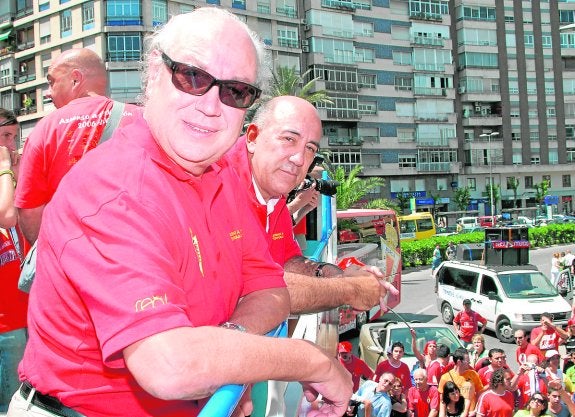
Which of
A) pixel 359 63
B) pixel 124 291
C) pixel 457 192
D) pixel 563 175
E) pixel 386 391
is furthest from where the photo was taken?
pixel 563 175

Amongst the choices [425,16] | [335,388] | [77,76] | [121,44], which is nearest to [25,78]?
[121,44]

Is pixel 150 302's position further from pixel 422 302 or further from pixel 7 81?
pixel 7 81

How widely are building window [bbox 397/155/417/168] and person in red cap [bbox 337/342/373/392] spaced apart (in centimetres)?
4915

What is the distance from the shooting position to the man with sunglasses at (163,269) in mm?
1196

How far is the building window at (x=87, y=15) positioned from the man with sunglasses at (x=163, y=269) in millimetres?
46971

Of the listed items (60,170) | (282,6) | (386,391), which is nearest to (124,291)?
(60,170)

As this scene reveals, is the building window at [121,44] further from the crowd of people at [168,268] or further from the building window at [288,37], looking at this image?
the crowd of people at [168,268]

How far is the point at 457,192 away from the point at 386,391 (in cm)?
5403

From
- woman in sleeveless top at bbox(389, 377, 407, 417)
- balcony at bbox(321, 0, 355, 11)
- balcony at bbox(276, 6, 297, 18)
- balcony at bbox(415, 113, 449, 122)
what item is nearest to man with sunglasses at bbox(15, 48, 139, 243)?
woman in sleeveless top at bbox(389, 377, 407, 417)

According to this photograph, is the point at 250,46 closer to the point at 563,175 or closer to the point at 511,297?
the point at 511,297

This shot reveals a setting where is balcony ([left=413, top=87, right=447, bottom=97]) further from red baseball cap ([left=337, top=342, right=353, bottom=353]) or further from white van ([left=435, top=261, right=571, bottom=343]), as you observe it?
red baseball cap ([left=337, top=342, right=353, bottom=353])

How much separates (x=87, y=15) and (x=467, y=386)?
141ft

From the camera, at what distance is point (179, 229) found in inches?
54.5

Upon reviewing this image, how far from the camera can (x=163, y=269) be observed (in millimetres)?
1259
